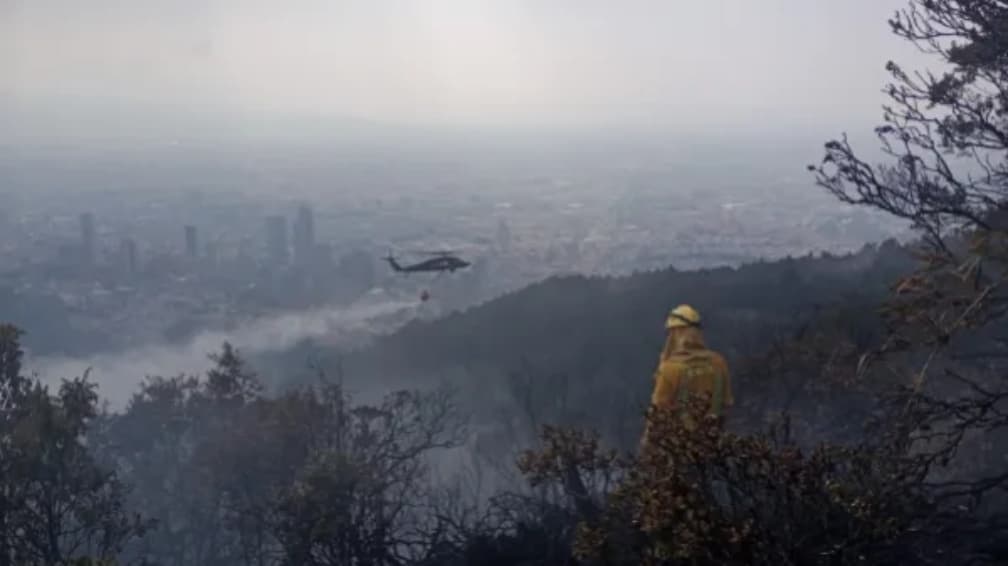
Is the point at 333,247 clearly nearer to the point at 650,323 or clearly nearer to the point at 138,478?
the point at 650,323

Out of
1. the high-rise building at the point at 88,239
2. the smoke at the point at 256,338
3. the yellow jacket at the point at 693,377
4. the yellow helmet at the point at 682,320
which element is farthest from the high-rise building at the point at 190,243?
the yellow jacket at the point at 693,377

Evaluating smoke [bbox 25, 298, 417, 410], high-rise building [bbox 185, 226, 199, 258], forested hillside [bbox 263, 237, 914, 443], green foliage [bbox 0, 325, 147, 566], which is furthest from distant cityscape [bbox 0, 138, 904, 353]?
green foliage [bbox 0, 325, 147, 566]

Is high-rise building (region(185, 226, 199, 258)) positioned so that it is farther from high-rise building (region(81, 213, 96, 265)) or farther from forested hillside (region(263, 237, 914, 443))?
forested hillside (region(263, 237, 914, 443))

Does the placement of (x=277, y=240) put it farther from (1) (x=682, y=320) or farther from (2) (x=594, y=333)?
(1) (x=682, y=320)

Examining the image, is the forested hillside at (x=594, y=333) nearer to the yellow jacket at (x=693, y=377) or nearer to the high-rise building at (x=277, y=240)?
the yellow jacket at (x=693, y=377)

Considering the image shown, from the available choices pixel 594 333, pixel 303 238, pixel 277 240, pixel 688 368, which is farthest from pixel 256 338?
pixel 688 368

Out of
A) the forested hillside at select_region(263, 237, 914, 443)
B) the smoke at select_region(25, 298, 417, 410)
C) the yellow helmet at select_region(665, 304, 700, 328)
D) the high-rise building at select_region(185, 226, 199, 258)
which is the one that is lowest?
the smoke at select_region(25, 298, 417, 410)
